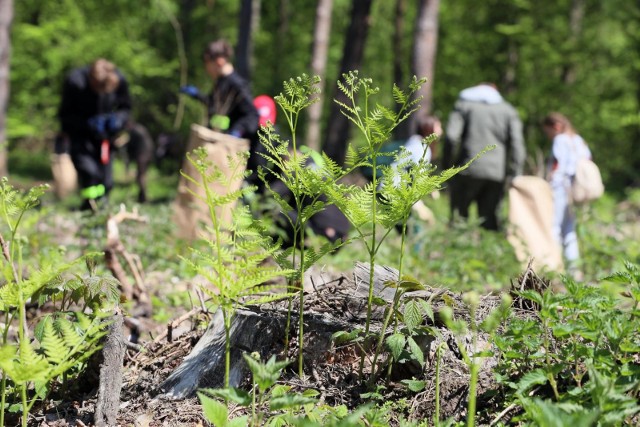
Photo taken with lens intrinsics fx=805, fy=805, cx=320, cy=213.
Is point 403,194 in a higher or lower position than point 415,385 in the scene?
higher

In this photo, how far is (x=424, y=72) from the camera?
38.3ft

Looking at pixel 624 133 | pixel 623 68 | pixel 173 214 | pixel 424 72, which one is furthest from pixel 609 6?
pixel 173 214

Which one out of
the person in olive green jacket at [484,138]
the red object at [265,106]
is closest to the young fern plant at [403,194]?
the red object at [265,106]

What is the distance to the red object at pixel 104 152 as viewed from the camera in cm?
835

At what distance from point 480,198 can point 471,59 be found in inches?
537

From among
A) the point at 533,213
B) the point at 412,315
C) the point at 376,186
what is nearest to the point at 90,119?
the point at 533,213

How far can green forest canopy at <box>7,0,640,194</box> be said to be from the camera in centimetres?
1956

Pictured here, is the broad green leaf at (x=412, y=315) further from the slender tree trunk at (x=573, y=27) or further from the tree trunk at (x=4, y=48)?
the slender tree trunk at (x=573, y=27)

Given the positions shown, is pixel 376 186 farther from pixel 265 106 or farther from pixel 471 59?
pixel 471 59

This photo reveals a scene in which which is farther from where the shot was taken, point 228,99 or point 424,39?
point 424,39

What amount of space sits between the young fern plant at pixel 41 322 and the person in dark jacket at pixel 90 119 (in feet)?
Result: 16.0

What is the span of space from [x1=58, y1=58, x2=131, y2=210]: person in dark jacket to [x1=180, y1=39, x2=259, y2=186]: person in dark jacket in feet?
3.52

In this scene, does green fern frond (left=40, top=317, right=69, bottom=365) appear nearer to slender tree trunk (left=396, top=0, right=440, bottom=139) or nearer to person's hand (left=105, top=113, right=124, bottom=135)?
person's hand (left=105, top=113, right=124, bottom=135)

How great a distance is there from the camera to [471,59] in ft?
71.8
